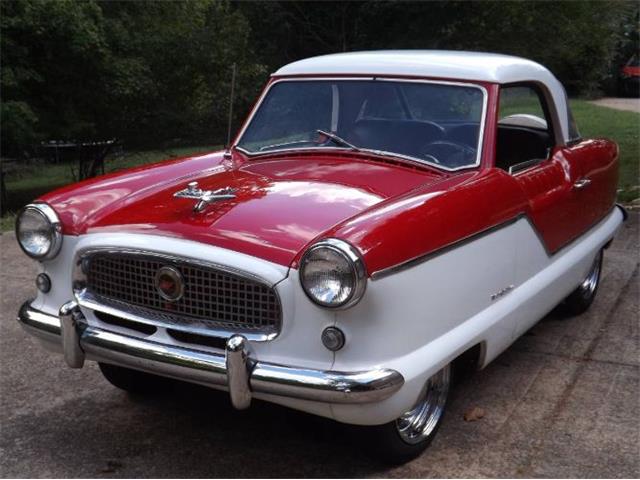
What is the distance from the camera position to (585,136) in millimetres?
10594

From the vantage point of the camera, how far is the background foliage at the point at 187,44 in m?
12.4

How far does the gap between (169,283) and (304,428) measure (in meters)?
0.97

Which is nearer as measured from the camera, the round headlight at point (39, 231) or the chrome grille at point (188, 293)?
the chrome grille at point (188, 293)

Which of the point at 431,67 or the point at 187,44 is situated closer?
the point at 431,67

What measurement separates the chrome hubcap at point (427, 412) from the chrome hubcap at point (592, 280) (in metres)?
2.04

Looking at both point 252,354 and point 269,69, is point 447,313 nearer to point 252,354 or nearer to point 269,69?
point 252,354

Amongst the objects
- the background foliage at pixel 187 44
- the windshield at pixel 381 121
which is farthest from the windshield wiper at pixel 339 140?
the background foliage at pixel 187 44

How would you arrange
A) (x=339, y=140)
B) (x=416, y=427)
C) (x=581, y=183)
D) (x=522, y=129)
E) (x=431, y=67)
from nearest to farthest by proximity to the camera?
1. (x=416, y=427)
2. (x=339, y=140)
3. (x=431, y=67)
4. (x=581, y=183)
5. (x=522, y=129)

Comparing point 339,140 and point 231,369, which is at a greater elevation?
point 339,140

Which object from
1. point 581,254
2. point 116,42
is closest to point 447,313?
point 581,254

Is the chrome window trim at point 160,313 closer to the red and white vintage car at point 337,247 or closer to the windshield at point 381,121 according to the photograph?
the red and white vintage car at point 337,247

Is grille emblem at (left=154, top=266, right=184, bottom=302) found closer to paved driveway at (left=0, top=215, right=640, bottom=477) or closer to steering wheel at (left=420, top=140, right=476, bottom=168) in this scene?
paved driveway at (left=0, top=215, right=640, bottom=477)

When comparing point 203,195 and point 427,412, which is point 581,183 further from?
point 203,195

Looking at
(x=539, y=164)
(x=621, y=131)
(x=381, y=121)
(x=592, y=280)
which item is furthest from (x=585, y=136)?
(x=381, y=121)
